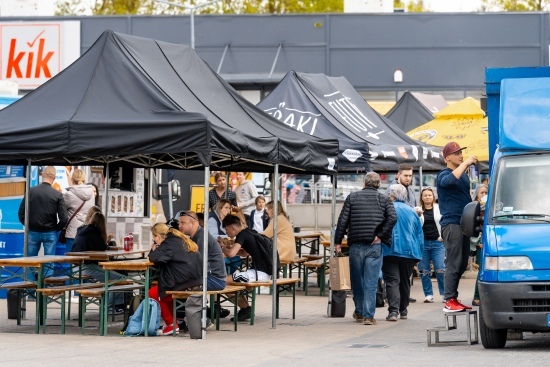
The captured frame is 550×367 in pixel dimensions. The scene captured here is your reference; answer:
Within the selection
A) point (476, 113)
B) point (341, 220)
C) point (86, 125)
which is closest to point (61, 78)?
point (86, 125)

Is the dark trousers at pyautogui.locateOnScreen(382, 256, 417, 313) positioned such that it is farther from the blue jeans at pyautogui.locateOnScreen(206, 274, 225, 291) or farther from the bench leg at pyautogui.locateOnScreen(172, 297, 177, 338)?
the bench leg at pyautogui.locateOnScreen(172, 297, 177, 338)

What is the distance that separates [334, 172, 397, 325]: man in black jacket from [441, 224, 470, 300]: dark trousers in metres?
1.47

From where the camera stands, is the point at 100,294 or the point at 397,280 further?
the point at 397,280

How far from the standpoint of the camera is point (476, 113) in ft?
85.5

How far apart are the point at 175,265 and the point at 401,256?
→ 350cm

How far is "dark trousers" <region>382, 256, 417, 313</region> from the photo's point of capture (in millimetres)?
16766

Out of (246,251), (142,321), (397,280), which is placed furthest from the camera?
(397,280)

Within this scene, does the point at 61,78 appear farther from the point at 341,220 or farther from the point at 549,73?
the point at 549,73

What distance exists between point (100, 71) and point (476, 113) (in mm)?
12700

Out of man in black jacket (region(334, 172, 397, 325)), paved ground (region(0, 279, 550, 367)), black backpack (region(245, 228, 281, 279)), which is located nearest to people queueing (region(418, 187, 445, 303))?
paved ground (region(0, 279, 550, 367))

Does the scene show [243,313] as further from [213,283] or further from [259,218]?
[259,218]

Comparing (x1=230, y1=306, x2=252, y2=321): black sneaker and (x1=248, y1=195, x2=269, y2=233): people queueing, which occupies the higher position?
(x1=248, y1=195, x2=269, y2=233): people queueing

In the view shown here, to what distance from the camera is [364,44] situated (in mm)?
46656

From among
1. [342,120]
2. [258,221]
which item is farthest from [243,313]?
[258,221]
